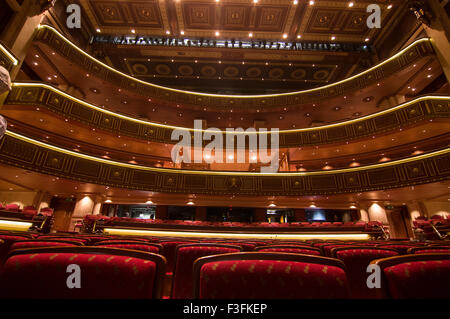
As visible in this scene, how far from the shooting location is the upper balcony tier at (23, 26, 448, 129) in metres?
10.7

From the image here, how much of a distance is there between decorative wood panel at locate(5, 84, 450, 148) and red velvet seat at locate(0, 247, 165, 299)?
1067 centimetres

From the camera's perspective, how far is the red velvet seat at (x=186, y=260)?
5.98ft

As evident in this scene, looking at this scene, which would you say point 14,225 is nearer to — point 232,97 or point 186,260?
point 186,260

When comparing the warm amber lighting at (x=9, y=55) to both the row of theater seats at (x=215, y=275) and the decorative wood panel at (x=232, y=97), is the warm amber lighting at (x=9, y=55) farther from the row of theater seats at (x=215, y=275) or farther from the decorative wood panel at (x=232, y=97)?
the row of theater seats at (x=215, y=275)

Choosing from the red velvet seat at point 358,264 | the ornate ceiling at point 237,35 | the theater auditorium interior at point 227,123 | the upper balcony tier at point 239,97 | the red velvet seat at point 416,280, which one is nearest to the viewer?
the red velvet seat at point 416,280

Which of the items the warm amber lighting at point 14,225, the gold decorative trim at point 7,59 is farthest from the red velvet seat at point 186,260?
the gold decorative trim at point 7,59

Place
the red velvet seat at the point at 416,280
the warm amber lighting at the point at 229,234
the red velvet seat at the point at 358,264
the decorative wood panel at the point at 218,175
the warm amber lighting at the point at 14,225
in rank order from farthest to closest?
the decorative wood panel at the point at 218,175 → the warm amber lighting at the point at 229,234 → the warm amber lighting at the point at 14,225 → the red velvet seat at the point at 358,264 → the red velvet seat at the point at 416,280

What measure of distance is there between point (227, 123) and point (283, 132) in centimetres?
468

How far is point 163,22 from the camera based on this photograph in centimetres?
1403

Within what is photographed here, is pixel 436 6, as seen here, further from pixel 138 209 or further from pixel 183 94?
pixel 138 209

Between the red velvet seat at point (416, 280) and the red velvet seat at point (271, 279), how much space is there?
30 cm

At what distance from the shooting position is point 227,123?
1579cm

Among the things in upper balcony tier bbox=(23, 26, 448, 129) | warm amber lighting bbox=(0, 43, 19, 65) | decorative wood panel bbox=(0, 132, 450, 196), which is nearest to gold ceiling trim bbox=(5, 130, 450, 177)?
decorative wood panel bbox=(0, 132, 450, 196)
